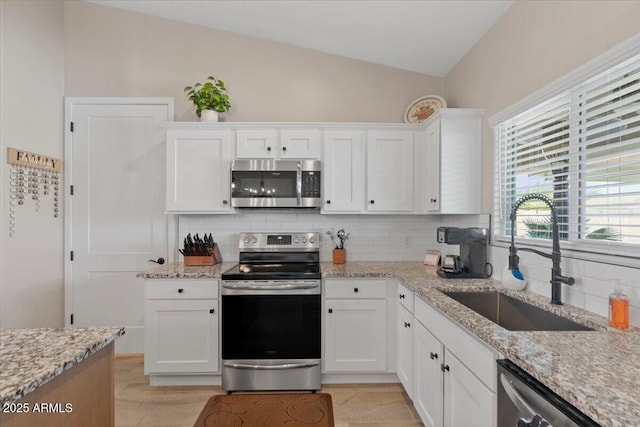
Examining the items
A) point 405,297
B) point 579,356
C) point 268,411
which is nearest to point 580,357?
point 579,356

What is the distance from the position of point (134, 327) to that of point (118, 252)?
74 cm

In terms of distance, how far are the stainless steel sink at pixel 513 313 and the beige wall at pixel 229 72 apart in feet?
6.31

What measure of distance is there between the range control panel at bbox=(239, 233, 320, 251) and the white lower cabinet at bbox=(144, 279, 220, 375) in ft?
2.01

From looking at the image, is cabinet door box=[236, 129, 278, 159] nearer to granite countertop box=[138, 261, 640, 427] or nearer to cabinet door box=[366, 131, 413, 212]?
cabinet door box=[366, 131, 413, 212]

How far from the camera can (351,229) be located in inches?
127

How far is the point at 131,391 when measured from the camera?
2564mm

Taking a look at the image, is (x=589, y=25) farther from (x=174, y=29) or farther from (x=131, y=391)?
(x=131, y=391)

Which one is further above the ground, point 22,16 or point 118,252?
point 22,16

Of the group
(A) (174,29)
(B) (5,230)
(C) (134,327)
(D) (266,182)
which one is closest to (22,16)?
(A) (174,29)

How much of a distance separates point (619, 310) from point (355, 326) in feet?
5.39

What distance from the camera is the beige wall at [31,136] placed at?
2572mm

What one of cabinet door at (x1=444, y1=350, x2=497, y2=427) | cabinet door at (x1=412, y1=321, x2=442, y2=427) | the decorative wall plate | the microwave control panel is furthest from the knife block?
the decorative wall plate

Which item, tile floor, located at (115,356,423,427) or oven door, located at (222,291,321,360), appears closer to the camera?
tile floor, located at (115,356,423,427)

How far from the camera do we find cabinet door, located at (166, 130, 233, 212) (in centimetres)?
286
